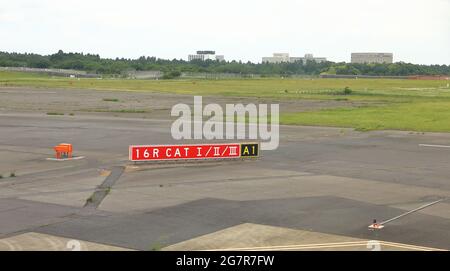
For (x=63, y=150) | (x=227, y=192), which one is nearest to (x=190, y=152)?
(x=63, y=150)

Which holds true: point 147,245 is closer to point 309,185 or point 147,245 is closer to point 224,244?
point 224,244

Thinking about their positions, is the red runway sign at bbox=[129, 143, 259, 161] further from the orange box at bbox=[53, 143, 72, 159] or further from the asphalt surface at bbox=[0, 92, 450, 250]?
the orange box at bbox=[53, 143, 72, 159]

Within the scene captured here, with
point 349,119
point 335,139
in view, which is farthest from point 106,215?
point 349,119

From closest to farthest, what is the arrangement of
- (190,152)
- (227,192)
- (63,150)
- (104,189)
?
1. (227,192)
2. (104,189)
3. (190,152)
4. (63,150)

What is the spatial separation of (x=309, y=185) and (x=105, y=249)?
15.3 m

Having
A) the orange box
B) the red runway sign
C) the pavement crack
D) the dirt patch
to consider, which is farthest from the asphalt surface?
the dirt patch

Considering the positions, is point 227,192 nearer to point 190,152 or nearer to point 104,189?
point 104,189

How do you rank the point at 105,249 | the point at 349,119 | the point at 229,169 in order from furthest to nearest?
the point at 349,119 < the point at 229,169 < the point at 105,249

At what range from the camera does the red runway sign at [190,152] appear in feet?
125

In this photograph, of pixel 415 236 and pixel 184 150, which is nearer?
pixel 415 236

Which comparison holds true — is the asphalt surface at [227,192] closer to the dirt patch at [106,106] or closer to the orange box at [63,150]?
the orange box at [63,150]

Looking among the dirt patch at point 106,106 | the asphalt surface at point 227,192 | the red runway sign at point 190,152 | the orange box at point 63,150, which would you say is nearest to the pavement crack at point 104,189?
the asphalt surface at point 227,192

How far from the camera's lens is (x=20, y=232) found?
71.2ft

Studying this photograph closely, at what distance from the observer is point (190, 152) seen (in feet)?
130
